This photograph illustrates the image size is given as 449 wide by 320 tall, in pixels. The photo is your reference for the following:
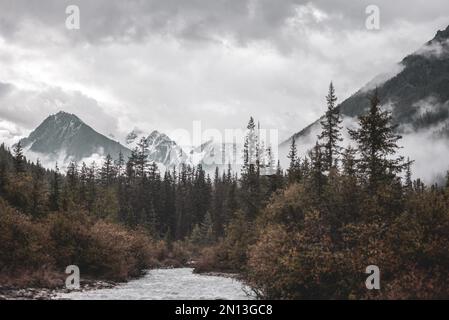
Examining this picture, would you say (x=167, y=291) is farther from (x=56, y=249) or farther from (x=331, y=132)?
(x=331, y=132)

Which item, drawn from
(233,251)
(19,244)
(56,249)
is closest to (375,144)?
(233,251)

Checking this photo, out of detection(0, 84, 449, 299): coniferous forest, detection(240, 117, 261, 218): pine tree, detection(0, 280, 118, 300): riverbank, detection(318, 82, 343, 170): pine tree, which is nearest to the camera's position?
detection(0, 84, 449, 299): coniferous forest

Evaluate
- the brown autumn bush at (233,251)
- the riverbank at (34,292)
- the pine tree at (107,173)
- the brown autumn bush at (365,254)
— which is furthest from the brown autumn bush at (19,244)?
the pine tree at (107,173)

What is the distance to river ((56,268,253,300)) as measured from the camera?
118 feet

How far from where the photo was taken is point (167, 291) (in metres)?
41.0

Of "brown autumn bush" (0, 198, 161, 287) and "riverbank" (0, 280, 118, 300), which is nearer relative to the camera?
"riverbank" (0, 280, 118, 300)

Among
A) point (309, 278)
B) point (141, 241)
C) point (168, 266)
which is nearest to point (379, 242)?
point (309, 278)

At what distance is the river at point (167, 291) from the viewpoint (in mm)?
35844

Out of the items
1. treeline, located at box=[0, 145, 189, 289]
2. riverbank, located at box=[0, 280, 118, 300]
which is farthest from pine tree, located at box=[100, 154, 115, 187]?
riverbank, located at box=[0, 280, 118, 300]

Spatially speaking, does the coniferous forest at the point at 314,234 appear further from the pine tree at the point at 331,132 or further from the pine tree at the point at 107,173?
the pine tree at the point at 107,173

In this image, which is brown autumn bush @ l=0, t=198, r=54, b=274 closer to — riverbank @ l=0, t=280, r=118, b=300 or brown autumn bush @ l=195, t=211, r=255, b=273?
riverbank @ l=0, t=280, r=118, b=300

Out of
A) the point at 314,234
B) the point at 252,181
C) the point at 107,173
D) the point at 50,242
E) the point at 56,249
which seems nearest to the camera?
the point at 314,234

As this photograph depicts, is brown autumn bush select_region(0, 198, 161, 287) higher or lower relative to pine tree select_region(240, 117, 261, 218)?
lower
